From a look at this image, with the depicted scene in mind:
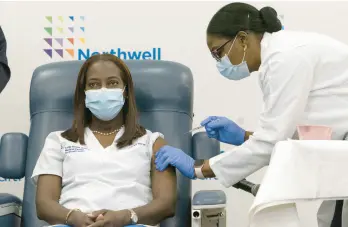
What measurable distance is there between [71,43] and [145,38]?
1.35 ft

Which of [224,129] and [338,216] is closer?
[338,216]

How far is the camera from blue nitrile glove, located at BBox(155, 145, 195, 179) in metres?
2.02

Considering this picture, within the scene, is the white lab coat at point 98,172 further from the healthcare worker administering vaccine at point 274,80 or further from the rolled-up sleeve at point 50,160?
the healthcare worker administering vaccine at point 274,80

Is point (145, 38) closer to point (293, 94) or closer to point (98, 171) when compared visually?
point (98, 171)

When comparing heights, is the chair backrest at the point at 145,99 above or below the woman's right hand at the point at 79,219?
above

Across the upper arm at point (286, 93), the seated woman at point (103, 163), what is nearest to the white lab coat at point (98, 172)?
the seated woman at point (103, 163)

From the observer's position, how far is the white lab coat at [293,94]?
173 centimetres

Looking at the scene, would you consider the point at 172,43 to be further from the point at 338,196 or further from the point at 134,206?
the point at 338,196

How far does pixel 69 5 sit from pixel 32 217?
4.25ft

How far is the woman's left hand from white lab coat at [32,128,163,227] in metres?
0.11

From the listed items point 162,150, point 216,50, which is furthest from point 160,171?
point 216,50

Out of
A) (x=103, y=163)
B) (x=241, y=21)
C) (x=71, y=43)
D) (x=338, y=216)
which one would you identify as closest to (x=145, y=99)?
(x=103, y=163)

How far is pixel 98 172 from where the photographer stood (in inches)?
82.0

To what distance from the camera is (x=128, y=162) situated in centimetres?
212
